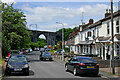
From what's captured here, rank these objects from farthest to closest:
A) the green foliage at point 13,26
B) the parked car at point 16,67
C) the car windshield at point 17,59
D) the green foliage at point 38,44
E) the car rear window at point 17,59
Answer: the green foliage at point 38,44
the green foliage at point 13,26
the car rear window at point 17,59
the car windshield at point 17,59
the parked car at point 16,67

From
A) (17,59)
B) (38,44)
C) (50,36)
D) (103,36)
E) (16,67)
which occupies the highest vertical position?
(50,36)

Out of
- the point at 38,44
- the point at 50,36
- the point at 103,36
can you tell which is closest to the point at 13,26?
the point at 103,36

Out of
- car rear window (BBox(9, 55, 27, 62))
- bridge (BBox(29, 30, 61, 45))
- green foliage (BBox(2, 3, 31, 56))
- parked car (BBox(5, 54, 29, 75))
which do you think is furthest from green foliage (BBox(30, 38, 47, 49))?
parked car (BBox(5, 54, 29, 75))

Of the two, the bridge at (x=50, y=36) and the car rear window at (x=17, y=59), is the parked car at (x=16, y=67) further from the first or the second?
the bridge at (x=50, y=36)

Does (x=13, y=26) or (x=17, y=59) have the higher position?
(x=13, y=26)

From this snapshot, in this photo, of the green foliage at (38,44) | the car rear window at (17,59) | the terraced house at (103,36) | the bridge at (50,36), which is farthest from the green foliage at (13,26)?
the bridge at (50,36)

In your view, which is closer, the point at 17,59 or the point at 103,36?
the point at 17,59

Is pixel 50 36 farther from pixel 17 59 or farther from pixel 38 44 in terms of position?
pixel 17 59

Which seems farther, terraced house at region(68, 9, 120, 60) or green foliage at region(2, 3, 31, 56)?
green foliage at region(2, 3, 31, 56)

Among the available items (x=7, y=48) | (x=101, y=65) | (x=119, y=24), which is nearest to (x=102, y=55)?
(x=119, y=24)

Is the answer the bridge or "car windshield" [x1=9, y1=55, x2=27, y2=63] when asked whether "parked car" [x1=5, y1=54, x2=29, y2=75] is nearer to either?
"car windshield" [x1=9, y1=55, x2=27, y2=63]

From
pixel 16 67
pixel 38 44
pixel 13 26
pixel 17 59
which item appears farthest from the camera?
pixel 38 44

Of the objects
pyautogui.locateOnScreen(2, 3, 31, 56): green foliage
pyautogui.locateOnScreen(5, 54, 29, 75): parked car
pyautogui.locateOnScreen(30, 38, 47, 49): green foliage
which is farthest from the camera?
pyautogui.locateOnScreen(30, 38, 47, 49): green foliage

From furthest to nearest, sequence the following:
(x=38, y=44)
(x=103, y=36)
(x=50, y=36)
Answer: (x=38, y=44), (x=50, y=36), (x=103, y=36)
